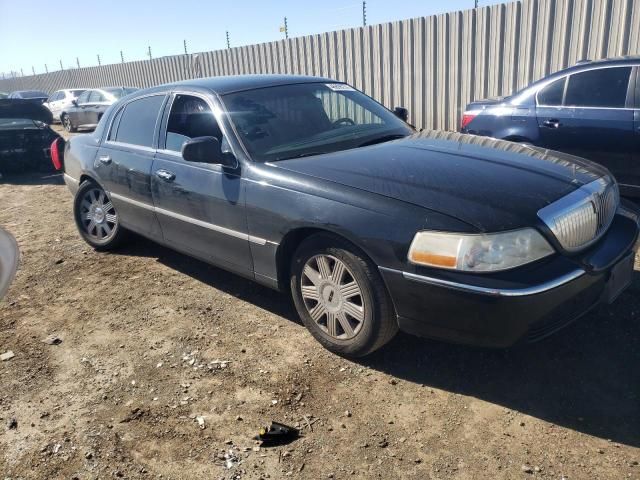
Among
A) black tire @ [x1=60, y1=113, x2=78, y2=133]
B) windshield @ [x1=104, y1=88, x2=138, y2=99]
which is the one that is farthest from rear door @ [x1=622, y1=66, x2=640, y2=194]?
black tire @ [x1=60, y1=113, x2=78, y2=133]

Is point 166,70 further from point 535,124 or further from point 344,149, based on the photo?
point 344,149

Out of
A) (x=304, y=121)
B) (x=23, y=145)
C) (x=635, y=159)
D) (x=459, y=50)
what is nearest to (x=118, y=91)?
(x=23, y=145)

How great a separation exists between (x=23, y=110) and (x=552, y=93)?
1084cm

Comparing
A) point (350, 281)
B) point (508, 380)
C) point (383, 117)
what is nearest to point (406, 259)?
point (350, 281)

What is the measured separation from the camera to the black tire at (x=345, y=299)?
2.85 m

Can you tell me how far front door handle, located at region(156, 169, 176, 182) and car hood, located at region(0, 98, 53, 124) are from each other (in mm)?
8838

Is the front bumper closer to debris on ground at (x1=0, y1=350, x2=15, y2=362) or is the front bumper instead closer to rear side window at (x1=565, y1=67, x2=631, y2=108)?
debris on ground at (x1=0, y1=350, x2=15, y2=362)

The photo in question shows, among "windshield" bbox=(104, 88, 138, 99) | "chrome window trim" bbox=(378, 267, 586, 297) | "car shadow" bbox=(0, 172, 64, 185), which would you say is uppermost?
"windshield" bbox=(104, 88, 138, 99)

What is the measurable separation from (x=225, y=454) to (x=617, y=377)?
2.11 metres

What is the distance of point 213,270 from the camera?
4.76 m

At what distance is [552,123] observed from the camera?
570 cm

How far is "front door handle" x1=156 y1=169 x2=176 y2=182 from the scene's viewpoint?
400 centimetres

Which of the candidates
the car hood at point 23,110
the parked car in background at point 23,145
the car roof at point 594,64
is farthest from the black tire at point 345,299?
the car hood at point 23,110

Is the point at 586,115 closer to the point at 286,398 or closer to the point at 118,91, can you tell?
the point at 286,398
